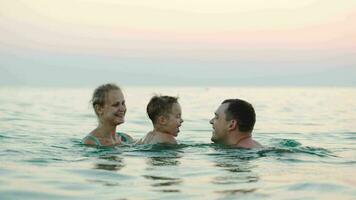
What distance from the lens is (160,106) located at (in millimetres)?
10180

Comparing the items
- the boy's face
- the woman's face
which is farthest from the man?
the woman's face

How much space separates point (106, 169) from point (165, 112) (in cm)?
240

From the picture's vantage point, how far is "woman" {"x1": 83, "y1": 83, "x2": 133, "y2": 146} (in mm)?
10297

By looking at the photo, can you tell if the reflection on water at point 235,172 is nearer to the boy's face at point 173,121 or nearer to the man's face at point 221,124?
the man's face at point 221,124

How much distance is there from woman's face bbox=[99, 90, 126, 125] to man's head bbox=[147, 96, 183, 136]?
1.72 feet

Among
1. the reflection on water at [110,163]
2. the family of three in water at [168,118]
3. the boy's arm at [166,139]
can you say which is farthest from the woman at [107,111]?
the reflection on water at [110,163]

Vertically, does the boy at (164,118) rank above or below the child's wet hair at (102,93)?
below

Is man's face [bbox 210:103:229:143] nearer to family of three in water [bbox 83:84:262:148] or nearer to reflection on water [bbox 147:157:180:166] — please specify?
family of three in water [bbox 83:84:262:148]

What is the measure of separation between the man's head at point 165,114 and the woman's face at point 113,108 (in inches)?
20.7

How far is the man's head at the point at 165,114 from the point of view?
10.1 metres

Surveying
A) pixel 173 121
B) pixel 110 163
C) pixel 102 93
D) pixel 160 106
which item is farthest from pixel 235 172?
pixel 102 93

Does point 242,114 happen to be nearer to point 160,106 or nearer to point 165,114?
point 165,114

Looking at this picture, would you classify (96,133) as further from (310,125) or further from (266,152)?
(310,125)

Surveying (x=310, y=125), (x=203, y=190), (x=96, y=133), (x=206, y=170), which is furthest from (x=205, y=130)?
(x=203, y=190)
